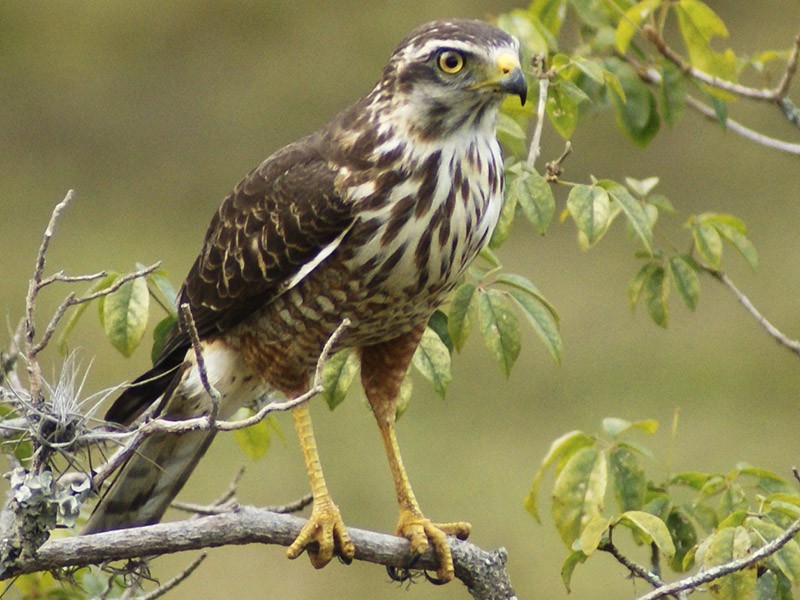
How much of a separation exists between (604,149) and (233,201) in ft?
20.9

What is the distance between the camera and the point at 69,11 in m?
11.0

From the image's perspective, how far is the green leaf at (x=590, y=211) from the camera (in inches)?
121

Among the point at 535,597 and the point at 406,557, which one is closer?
the point at 406,557

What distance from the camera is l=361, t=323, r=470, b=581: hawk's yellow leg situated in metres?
3.21

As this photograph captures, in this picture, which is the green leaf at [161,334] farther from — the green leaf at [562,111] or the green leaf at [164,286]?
the green leaf at [562,111]

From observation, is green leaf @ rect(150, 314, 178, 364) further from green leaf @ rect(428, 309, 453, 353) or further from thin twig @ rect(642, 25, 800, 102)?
thin twig @ rect(642, 25, 800, 102)

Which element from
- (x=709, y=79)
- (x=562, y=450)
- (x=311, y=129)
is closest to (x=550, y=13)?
(x=709, y=79)

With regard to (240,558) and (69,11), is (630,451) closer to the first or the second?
(240,558)

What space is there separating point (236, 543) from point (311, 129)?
7.38m

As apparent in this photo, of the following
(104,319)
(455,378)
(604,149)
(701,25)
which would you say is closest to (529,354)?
(455,378)

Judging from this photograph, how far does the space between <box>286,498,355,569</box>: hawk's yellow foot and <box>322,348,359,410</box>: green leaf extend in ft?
0.85

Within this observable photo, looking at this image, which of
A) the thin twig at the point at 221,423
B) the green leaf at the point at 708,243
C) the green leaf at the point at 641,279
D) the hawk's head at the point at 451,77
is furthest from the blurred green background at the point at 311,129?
the thin twig at the point at 221,423

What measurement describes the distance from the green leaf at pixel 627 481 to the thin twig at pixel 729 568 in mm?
468

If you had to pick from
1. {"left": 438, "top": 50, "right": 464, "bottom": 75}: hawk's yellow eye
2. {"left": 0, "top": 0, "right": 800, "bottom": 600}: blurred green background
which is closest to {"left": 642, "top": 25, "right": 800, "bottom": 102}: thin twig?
{"left": 438, "top": 50, "right": 464, "bottom": 75}: hawk's yellow eye
